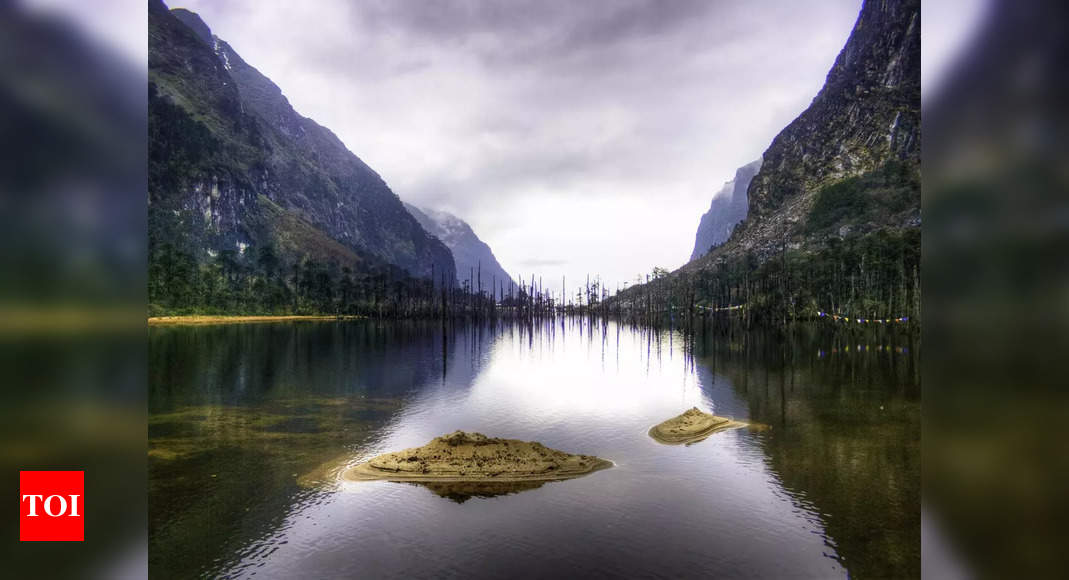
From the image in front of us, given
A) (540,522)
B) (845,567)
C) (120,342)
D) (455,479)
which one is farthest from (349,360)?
(120,342)

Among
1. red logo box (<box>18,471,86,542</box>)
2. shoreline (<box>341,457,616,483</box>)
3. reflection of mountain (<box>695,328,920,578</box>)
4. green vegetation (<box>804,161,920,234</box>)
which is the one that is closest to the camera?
red logo box (<box>18,471,86,542</box>)

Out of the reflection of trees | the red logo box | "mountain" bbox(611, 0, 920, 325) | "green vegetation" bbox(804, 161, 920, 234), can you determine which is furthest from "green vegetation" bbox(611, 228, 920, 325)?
the red logo box

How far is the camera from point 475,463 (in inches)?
722

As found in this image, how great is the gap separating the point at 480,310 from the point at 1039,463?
167583 mm

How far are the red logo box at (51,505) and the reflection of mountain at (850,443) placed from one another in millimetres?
13797

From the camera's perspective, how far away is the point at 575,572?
38.5 ft

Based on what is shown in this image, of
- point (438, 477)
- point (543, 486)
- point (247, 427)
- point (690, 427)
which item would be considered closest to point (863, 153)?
point (690, 427)

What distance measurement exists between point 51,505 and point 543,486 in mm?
14915

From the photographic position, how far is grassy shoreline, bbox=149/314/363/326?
92944 mm

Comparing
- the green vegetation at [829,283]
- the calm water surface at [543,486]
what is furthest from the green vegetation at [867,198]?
the calm water surface at [543,486]

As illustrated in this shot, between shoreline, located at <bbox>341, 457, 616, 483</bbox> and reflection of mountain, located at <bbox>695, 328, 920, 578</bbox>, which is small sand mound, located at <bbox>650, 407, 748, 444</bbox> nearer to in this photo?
reflection of mountain, located at <bbox>695, 328, 920, 578</bbox>

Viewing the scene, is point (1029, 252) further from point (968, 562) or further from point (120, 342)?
point (120, 342)

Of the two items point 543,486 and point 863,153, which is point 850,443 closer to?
point 543,486

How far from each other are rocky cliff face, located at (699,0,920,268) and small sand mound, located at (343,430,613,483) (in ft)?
434
